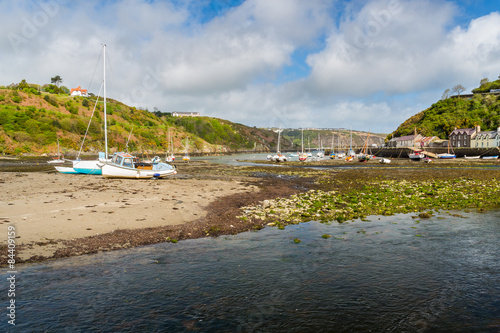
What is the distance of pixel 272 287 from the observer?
1005 cm

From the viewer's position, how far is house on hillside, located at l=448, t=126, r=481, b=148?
139125mm

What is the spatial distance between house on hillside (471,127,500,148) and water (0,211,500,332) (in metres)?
151

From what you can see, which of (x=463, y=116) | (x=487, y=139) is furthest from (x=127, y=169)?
(x=463, y=116)

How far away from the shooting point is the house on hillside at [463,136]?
139125 millimetres

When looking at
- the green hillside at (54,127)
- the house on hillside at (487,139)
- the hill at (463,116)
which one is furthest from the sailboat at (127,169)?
the hill at (463,116)

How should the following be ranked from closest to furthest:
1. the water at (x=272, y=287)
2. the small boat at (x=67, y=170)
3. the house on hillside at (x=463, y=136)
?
the water at (x=272, y=287) < the small boat at (x=67, y=170) < the house on hillside at (x=463, y=136)

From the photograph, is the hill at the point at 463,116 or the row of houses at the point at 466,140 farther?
the hill at the point at 463,116

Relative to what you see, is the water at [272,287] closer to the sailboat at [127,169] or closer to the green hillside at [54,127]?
the sailboat at [127,169]

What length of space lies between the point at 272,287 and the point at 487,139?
163828 mm

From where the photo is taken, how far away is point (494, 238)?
1498cm

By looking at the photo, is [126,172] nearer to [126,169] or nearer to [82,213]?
[126,169]

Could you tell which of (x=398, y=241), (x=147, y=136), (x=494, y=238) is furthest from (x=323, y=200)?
(x=147, y=136)

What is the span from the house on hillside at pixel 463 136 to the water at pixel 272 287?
15820 cm

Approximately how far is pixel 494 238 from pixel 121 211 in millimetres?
21625
